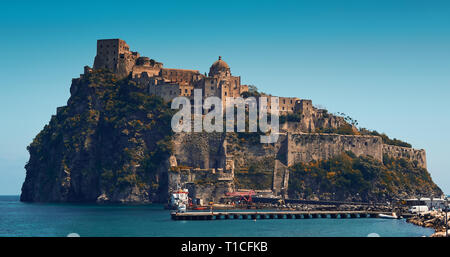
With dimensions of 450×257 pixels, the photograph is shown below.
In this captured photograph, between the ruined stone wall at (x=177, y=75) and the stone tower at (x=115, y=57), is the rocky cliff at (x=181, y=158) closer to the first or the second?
the stone tower at (x=115, y=57)

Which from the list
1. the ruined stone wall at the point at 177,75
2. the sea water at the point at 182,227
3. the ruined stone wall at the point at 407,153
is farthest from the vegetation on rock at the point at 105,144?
the ruined stone wall at the point at 407,153

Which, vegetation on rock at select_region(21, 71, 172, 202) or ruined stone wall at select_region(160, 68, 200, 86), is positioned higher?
ruined stone wall at select_region(160, 68, 200, 86)

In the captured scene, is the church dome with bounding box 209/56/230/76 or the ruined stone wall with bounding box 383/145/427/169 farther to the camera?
the ruined stone wall with bounding box 383/145/427/169

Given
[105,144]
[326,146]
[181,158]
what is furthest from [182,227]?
[105,144]

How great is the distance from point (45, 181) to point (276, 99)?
46422 mm

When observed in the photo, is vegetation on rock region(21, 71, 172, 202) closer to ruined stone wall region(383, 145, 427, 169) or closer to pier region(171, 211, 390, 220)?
pier region(171, 211, 390, 220)

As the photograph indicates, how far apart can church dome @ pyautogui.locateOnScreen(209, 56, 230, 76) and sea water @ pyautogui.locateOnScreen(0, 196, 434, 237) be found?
4065cm

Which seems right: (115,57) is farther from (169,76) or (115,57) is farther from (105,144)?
(105,144)

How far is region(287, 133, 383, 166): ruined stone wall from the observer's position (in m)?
102

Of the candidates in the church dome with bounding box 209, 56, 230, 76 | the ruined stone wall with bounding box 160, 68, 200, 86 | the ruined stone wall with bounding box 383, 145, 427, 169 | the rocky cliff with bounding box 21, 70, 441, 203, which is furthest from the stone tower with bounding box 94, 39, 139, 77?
the ruined stone wall with bounding box 383, 145, 427, 169

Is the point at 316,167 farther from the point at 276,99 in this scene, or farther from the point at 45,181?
the point at 45,181

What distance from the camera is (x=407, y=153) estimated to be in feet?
387

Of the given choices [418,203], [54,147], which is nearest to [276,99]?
[418,203]

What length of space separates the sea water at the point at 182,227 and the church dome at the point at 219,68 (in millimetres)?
40650
